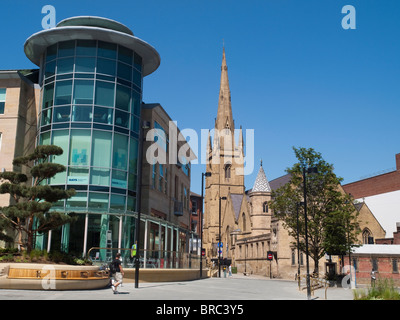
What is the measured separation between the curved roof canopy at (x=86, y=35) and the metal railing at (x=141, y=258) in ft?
A: 46.0

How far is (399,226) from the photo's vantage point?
6475 cm

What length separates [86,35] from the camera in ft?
97.4

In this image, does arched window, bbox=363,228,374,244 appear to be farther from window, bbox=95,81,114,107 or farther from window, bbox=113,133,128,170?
window, bbox=95,81,114,107

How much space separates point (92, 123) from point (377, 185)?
71.6 m

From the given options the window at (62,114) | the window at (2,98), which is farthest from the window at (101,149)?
the window at (2,98)

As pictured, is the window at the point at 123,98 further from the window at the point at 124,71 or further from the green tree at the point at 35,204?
the green tree at the point at 35,204

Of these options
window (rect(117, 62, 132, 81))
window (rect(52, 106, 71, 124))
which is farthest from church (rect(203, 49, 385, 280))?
window (rect(52, 106, 71, 124))

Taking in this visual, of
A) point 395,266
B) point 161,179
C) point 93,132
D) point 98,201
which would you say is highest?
point 93,132

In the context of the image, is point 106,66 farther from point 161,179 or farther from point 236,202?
point 236,202

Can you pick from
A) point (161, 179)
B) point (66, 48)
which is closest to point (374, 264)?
point (161, 179)

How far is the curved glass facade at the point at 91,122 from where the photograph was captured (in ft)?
94.0
